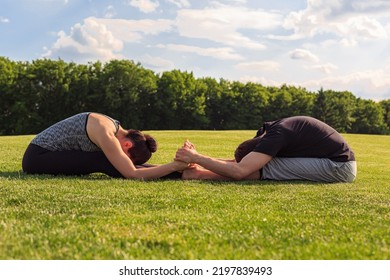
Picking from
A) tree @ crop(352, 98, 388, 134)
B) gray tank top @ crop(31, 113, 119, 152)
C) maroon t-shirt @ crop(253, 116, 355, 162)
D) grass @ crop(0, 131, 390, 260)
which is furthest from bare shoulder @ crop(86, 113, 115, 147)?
tree @ crop(352, 98, 388, 134)

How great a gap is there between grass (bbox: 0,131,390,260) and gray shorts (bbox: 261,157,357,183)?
943mm

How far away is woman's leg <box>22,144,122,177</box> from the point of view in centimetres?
763

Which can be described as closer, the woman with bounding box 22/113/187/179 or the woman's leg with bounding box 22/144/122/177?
the woman with bounding box 22/113/187/179

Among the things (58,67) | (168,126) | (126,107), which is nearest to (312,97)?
(168,126)

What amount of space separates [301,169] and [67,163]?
13.8ft

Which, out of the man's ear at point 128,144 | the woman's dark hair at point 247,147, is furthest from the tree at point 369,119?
the man's ear at point 128,144

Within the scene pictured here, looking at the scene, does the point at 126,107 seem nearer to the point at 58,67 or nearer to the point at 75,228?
the point at 58,67

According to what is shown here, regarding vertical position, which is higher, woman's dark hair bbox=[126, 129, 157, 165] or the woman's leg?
woman's dark hair bbox=[126, 129, 157, 165]

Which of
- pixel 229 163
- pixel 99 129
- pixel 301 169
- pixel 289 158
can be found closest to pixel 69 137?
pixel 99 129

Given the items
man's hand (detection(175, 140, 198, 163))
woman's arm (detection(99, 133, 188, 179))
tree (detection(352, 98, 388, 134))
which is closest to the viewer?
woman's arm (detection(99, 133, 188, 179))

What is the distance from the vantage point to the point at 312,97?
330 ft

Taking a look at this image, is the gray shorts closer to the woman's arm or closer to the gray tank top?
the woman's arm

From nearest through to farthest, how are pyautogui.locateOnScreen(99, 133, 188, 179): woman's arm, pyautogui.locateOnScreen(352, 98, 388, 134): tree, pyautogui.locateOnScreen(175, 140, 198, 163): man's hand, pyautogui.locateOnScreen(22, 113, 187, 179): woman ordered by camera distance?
1. pyautogui.locateOnScreen(99, 133, 188, 179): woman's arm
2. pyautogui.locateOnScreen(22, 113, 187, 179): woman
3. pyautogui.locateOnScreen(175, 140, 198, 163): man's hand
4. pyautogui.locateOnScreen(352, 98, 388, 134): tree

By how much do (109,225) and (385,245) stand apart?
2.43m
